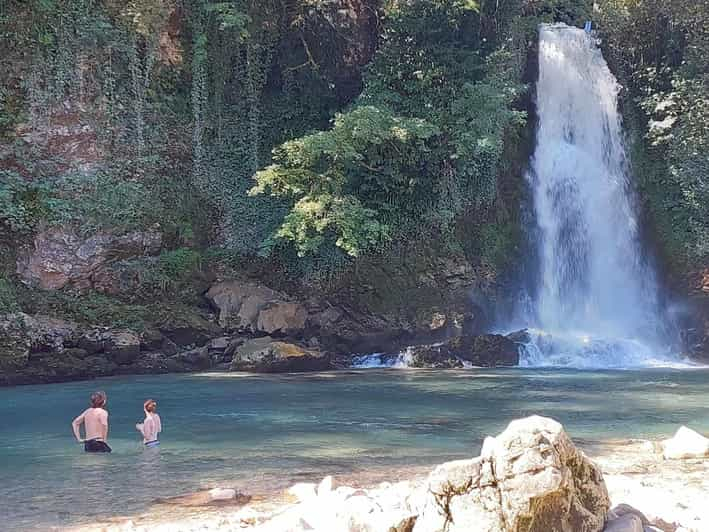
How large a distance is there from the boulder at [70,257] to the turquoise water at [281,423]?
11.8ft

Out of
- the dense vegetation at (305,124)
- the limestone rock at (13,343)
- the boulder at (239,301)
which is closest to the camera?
the limestone rock at (13,343)

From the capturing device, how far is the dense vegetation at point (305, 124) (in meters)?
17.5

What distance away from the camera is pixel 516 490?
12.0ft

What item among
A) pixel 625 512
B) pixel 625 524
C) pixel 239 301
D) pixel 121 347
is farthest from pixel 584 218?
pixel 625 524

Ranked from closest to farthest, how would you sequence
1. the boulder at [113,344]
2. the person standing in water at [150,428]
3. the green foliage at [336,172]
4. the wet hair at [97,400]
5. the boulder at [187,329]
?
the wet hair at [97,400], the person standing in water at [150,428], the boulder at [113,344], the green foliage at [336,172], the boulder at [187,329]

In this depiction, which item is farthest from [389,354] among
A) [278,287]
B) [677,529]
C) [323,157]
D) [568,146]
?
[677,529]

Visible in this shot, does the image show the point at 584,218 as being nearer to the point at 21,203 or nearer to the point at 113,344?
the point at 113,344

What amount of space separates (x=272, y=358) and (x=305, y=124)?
26.3ft

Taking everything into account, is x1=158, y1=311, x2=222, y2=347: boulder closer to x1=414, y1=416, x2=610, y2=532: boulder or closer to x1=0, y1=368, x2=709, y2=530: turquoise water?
x1=0, y1=368, x2=709, y2=530: turquoise water

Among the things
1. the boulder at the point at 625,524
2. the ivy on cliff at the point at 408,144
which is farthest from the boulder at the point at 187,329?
the boulder at the point at 625,524

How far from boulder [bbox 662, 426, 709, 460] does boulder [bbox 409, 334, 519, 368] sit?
9.97 m

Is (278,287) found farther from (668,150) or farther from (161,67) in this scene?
(668,150)

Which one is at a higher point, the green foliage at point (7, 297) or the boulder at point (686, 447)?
the green foliage at point (7, 297)

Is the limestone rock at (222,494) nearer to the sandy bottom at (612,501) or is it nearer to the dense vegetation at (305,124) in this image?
the sandy bottom at (612,501)
